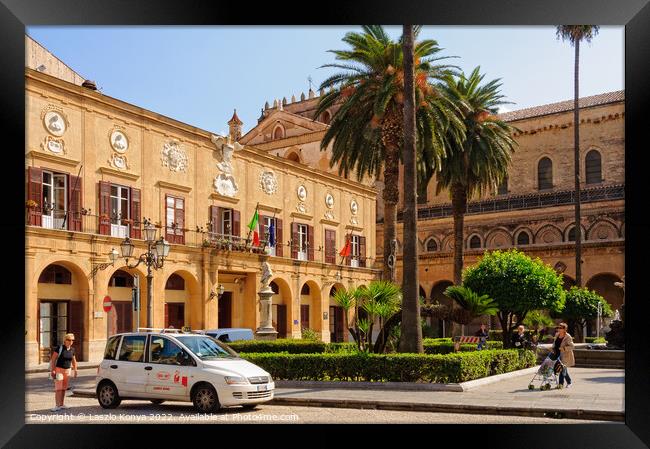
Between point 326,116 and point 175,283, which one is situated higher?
point 326,116

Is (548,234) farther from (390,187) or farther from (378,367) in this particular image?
(378,367)

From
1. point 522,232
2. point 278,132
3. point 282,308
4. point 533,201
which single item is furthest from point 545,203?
point 278,132

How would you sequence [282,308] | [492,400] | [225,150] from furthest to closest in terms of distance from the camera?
1. [282,308]
2. [225,150]
3. [492,400]

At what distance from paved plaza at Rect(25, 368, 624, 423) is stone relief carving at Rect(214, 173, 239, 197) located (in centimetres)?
2053

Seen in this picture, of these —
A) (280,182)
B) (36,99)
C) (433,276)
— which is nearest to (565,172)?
(433,276)

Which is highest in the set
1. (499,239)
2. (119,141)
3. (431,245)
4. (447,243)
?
(119,141)

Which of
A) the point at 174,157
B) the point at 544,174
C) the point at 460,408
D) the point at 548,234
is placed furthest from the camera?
the point at 544,174

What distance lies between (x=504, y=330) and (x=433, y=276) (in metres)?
27.9

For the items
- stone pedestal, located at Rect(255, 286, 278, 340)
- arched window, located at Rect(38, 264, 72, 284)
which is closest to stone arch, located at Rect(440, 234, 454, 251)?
stone pedestal, located at Rect(255, 286, 278, 340)

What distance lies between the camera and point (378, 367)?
1859 cm

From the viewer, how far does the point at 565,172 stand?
56094 mm

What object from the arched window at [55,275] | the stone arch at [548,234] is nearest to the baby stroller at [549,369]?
the arched window at [55,275]

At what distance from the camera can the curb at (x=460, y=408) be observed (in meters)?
14.1
